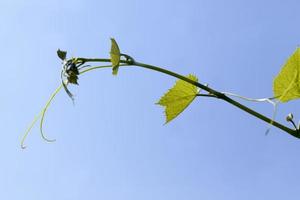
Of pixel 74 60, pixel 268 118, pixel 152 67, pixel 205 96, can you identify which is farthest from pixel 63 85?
pixel 268 118

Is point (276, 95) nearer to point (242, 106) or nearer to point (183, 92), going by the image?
point (242, 106)

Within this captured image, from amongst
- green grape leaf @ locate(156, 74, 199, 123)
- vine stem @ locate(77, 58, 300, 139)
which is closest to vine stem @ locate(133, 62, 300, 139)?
vine stem @ locate(77, 58, 300, 139)

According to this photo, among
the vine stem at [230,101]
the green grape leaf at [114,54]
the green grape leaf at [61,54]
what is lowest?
the vine stem at [230,101]

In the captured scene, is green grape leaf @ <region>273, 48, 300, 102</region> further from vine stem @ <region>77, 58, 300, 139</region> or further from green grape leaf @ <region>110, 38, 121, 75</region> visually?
green grape leaf @ <region>110, 38, 121, 75</region>

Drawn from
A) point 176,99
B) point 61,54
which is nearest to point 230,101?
point 176,99

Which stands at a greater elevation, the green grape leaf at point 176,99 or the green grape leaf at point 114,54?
the green grape leaf at point 114,54

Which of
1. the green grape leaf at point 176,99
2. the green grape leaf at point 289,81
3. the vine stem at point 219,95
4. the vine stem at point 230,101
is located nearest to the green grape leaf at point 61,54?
the vine stem at point 219,95

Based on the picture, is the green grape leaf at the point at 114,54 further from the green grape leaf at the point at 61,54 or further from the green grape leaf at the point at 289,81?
the green grape leaf at the point at 289,81
